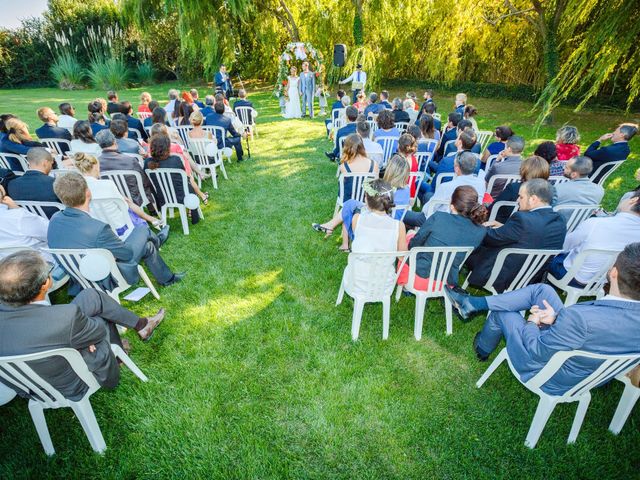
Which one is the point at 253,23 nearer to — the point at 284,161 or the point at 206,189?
the point at 284,161

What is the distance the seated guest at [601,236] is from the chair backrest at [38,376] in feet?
12.0

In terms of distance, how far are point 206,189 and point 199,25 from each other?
9358 millimetres

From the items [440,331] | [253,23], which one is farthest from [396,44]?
[440,331]

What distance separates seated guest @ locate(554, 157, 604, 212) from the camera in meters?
3.38

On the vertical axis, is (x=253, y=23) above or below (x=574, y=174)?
above

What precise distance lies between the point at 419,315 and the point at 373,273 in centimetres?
68

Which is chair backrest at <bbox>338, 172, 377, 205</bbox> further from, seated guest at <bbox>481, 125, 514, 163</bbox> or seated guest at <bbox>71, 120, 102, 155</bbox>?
seated guest at <bbox>71, 120, 102, 155</bbox>

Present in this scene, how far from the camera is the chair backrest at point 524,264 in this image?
102 inches

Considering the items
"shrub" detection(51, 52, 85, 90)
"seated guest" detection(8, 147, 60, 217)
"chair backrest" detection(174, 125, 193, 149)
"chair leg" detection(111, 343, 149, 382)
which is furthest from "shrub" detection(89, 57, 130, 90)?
"chair leg" detection(111, 343, 149, 382)

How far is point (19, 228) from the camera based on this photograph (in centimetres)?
282

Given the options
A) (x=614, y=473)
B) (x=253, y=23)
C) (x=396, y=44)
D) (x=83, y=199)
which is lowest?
(x=614, y=473)

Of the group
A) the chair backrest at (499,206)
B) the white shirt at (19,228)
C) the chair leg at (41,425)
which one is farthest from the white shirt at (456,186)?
the white shirt at (19,228)

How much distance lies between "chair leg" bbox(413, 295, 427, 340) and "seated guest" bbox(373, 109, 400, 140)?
3741mm

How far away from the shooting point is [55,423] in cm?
227
